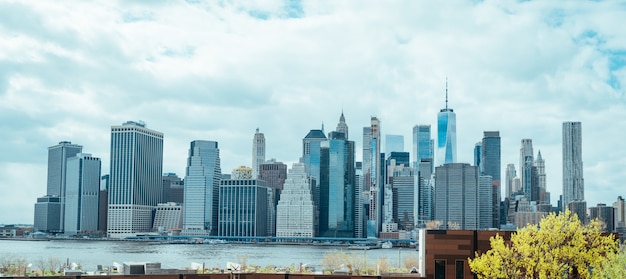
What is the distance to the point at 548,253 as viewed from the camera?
34625 mm

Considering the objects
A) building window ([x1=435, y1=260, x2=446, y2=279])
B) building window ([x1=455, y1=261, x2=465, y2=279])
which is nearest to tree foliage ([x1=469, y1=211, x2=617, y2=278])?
building window ([x1=455, y1=261, x2=465, y2=279])

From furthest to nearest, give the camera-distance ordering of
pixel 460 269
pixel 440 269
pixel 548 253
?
pixel 440 269
pixel 460 269
pixel 548 253

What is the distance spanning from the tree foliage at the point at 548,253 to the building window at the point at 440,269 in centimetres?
137

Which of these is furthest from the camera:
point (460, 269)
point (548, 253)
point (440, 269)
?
point (440, 269)

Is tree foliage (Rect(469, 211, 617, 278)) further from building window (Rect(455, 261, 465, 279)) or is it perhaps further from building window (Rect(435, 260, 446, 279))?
building window (Rect(435, 260, 446, 279))

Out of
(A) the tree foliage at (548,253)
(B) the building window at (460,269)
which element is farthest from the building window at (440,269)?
(A) the tree foliage at (548,253)

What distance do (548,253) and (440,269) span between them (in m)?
4.89

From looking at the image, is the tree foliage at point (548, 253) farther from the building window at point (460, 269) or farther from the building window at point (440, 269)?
the building window at point (440, 269)

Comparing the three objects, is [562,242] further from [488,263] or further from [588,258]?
[488,263]

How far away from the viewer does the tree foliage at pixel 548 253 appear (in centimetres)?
3447

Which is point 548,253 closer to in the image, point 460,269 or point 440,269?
point 460,269

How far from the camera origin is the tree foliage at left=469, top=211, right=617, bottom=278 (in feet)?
113

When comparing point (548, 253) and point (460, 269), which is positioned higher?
point (548, 253)

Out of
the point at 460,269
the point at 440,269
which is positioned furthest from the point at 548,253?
the point at 440,269
